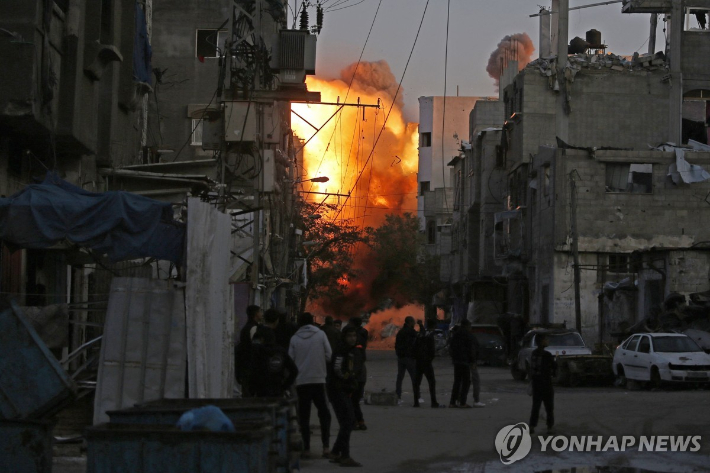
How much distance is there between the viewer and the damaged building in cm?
4178

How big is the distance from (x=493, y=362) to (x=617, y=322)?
6.62 m

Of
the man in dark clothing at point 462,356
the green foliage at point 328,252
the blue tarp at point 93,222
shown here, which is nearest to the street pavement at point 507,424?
the man in dark clothing at point 462,356

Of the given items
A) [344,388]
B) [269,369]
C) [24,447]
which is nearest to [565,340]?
[344,388]

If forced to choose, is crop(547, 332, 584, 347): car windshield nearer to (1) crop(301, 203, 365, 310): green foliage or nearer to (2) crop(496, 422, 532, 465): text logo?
(2) crop(496, 422, 532, 465): text logo

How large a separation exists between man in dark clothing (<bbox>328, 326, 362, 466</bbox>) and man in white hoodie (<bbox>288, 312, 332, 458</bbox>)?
15 cm

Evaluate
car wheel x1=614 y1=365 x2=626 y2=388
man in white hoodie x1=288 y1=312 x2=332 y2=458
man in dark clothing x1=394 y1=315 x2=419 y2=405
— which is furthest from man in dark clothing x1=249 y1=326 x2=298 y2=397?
car wheel x1=614 y1=365 x2=626 y2=388

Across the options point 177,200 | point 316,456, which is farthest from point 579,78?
point 316,456

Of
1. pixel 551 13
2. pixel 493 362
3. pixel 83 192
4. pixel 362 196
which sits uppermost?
pixel 551 13

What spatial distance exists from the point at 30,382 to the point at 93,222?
3003 mm

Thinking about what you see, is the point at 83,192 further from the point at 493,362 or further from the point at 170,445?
the point at 493,362

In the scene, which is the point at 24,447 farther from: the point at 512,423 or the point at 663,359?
the point at 663,359

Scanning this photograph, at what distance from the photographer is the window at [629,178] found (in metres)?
43.1

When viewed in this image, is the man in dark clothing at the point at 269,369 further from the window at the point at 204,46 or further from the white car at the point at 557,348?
the window at the point at 204,46

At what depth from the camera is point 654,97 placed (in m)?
49.3
